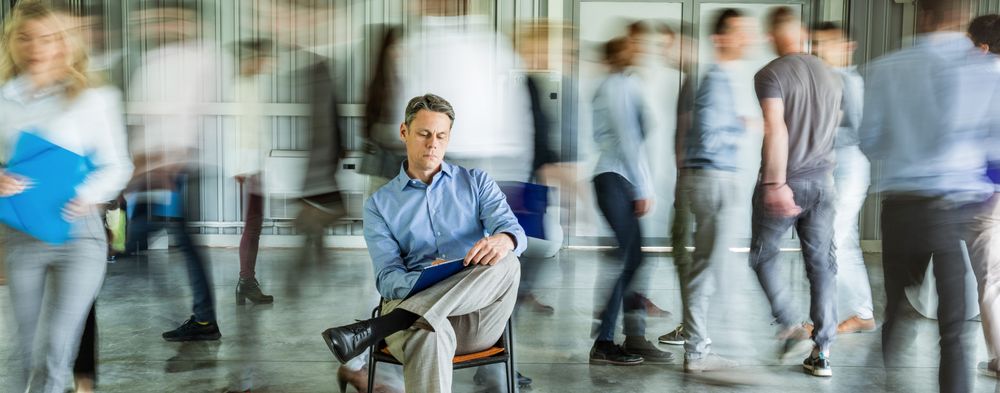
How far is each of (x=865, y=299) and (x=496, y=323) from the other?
9.87ft

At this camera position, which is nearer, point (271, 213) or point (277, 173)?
point (277, 173)

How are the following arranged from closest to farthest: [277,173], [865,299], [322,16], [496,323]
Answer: [496,323] → [865,299] → [277,173] → [322,16]

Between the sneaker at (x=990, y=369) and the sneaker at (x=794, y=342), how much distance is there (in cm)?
79

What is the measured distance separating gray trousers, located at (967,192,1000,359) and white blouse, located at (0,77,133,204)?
10.3 feet

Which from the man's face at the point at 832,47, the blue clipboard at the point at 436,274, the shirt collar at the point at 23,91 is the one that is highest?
the man's face at the point at 832,47

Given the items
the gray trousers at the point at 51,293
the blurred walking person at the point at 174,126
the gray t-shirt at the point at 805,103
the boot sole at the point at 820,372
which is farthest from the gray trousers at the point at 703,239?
the gray trousers at the point at 51,293

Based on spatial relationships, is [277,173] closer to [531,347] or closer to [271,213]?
[271,213]

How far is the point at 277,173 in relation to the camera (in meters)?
7.94

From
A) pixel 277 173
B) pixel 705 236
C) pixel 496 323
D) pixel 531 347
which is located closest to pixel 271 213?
pixel 277 173

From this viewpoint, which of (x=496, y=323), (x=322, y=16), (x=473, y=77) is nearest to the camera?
(x=496, y=323)

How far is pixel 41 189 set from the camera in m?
3.06

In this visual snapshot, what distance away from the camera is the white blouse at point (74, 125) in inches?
121


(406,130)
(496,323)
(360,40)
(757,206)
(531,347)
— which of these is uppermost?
A: (360,40)

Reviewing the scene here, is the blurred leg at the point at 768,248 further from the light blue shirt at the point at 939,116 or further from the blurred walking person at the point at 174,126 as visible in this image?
the blurred walking person at the point at 174,126
